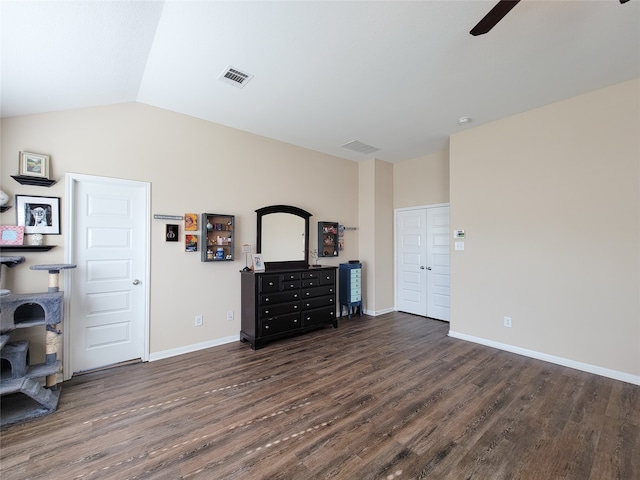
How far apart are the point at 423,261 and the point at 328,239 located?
1832 mm

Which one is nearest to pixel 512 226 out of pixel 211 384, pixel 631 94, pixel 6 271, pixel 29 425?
pixel 631 94

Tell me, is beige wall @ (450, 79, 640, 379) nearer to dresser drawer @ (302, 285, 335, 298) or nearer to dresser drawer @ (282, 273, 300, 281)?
dresser drawer @ (302, 285, 335, 298)

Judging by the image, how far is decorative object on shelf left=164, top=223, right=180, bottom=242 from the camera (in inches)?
132

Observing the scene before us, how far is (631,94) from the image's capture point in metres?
2.75

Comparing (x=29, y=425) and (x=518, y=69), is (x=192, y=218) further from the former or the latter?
(x=518, y=69)

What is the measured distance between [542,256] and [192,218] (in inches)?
170

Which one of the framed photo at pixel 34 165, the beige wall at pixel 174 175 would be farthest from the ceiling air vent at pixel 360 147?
the framed photo at pixel 34 165

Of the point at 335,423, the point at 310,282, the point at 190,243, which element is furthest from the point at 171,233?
the point at 335,423

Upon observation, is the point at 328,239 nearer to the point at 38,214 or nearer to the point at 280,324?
the point at 280,324

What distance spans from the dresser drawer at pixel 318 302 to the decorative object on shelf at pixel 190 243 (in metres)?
1.68

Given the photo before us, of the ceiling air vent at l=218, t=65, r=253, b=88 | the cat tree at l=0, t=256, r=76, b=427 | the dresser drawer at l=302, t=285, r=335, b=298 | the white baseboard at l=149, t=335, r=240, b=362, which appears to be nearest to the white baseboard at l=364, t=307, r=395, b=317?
the dresser drawer at l=302, t=285, r=335, b=298

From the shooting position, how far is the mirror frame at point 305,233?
162 inches

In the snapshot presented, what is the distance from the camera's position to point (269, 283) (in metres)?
3.75

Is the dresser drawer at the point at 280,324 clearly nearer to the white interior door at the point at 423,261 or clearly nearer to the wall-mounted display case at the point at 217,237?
the wall-mounted display case at the point at 217,237
